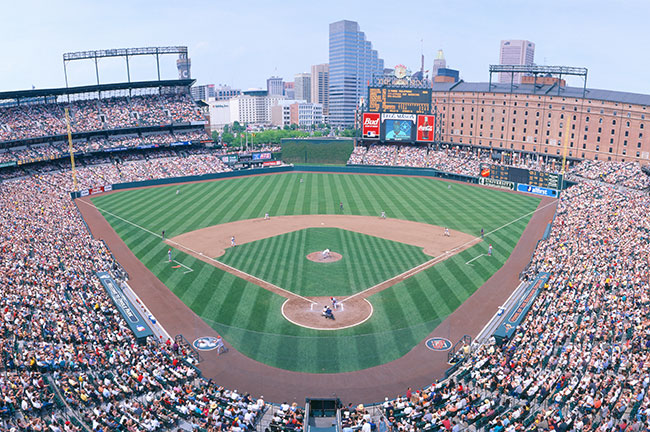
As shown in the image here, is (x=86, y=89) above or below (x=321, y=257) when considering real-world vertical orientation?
above

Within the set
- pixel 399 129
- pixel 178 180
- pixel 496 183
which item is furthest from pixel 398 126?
pixel 178 180

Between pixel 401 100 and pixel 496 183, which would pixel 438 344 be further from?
pixel 401 100

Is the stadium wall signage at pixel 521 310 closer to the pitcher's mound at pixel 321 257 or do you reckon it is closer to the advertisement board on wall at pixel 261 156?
the pitcher's mound at pixel 321 257

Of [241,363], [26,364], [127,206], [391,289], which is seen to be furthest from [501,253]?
[127,206]

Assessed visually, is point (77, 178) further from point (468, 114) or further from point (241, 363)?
point (468, 114)

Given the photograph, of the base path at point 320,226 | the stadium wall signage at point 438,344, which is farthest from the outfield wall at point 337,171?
the stadium wall signage at point 438,344

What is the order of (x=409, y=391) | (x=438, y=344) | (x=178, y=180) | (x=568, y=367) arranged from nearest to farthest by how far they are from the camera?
1. (x=568, y=367)
2. (x=409, y=391)
3. (x=438, y=344)
4. (x=178, y=180)
